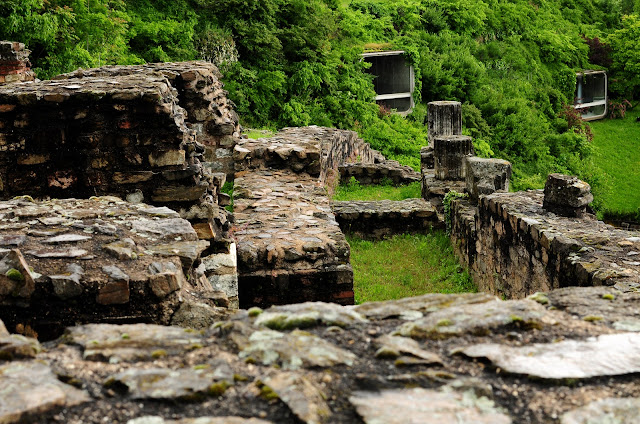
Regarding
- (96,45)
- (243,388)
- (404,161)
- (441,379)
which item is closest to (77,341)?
(243,388)

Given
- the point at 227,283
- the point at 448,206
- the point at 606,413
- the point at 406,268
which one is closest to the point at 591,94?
the point at 448,206

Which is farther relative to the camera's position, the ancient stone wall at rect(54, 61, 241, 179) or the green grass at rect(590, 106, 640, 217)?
the green grass at rect(590, 106, 640, 217)

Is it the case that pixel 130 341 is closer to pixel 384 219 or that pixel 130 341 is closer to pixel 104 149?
pixel 104 149

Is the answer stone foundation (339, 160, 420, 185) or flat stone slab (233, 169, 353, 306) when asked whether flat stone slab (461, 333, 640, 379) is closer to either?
flat stone slab (233, 169, 353, 306)

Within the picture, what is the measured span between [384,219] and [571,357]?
309 inches

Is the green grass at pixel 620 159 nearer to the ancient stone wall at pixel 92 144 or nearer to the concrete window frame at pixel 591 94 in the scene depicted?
the concrete window frame at pixel 591 94

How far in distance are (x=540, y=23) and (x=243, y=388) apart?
101ft

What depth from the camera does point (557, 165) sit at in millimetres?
22797

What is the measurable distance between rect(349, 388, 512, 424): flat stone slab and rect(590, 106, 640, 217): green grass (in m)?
20.5

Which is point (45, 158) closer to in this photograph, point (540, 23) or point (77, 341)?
point (77, 341)

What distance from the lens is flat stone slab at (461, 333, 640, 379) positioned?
82.4 inches

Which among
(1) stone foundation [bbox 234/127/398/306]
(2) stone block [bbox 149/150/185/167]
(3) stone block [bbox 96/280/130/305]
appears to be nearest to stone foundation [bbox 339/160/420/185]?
(1) stone foundation [bbox 234/127/398/306]

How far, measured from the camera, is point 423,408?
194 centimetres

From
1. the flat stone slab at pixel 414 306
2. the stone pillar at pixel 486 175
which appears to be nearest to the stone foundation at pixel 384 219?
the stone pillar at pixel 486 175
